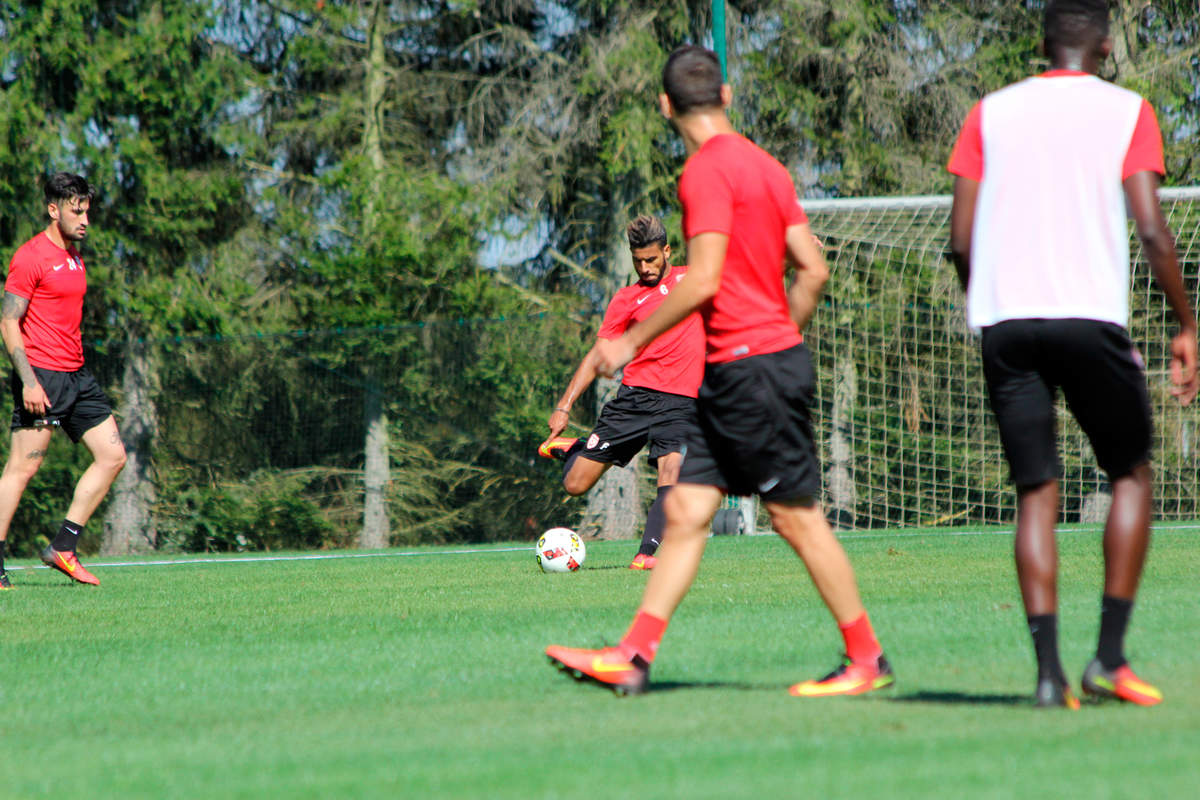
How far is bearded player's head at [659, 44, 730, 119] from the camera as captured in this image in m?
4.32

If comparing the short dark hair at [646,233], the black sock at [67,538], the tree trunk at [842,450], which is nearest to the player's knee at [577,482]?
the short dark hair at [646,233]

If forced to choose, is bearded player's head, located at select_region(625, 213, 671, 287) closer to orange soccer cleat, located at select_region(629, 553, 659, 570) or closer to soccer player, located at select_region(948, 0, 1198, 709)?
orange soccer cleat, located at select_region(629, 553, 659, 570)

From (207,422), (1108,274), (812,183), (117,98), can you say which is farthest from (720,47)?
(1108,274)

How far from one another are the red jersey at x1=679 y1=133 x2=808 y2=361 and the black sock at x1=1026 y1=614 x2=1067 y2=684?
110cm

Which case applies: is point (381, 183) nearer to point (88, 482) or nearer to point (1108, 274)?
point (88, 482)

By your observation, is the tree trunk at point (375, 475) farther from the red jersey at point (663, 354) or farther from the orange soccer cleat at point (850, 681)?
the orange soccer cleat at point (850, 681)

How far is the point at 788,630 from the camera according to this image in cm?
547

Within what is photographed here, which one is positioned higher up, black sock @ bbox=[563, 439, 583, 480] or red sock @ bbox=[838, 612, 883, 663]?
black sock @ bbox=[563, 439, 583, 480]

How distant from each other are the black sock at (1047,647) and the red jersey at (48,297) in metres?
6.46

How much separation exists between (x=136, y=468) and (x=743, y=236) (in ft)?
45.6

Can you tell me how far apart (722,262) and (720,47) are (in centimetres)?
1056

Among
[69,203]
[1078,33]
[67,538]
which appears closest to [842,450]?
[67,538]

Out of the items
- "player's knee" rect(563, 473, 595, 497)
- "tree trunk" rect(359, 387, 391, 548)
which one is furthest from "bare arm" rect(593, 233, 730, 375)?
"tree trunk" rect(359, 387, 391, 548)

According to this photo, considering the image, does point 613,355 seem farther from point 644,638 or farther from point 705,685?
point 705,685
